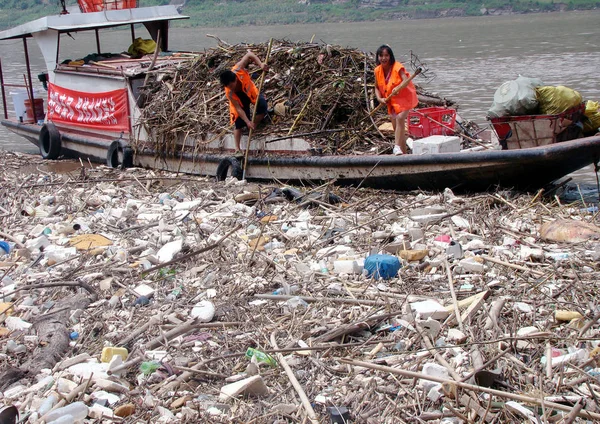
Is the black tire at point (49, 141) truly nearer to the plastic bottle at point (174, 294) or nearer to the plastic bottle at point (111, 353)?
the plastic bottle at point (174, 294)

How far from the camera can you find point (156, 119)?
1065 cm

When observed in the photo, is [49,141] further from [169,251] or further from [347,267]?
[347,267]

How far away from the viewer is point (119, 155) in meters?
11.6

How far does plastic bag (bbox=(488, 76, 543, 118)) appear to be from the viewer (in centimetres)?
786

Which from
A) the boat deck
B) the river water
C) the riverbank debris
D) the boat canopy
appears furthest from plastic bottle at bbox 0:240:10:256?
the boat canopy

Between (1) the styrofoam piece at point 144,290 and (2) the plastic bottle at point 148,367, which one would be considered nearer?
(2) the plastic bottle at point 148,367

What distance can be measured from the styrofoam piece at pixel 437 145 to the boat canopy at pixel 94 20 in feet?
20.5

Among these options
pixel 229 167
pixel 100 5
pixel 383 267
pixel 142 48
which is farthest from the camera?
pixel 142 48

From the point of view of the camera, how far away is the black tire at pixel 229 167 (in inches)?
380

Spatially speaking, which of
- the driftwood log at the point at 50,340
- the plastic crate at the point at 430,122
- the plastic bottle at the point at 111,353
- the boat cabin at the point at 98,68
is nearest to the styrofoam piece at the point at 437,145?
the plastic crate at the point at 430,122

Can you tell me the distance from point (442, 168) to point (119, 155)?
561 centimetres

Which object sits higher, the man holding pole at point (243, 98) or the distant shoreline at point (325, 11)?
the man holding pole at point (243, 98)

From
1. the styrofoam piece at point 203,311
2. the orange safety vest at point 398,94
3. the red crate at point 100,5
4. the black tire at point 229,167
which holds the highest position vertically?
the red crate at point 100,5

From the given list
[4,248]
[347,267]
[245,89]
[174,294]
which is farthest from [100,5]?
[347,267]
